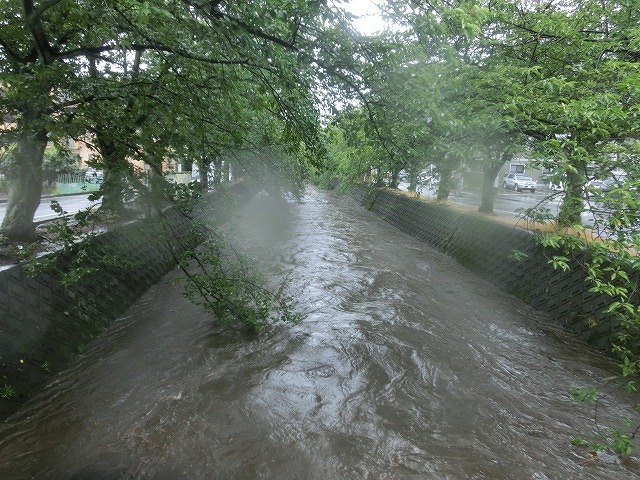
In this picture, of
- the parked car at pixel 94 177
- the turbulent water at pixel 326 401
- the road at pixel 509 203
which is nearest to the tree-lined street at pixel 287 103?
the parked car at pixel 94 177

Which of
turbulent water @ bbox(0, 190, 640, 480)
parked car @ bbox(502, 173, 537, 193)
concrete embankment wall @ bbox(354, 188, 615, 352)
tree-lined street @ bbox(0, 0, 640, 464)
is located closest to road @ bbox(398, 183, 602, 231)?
parked car @ bbox(502, 173, 537, 193)

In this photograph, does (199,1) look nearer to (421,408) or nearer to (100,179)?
(100,179)

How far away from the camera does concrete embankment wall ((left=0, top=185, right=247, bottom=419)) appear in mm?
5090

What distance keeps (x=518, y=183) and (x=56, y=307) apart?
3902cm

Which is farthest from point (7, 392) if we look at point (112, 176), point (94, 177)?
point (94, 177)

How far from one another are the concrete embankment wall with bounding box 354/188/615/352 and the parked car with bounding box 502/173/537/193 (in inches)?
872

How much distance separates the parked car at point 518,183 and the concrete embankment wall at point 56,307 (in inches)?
1442

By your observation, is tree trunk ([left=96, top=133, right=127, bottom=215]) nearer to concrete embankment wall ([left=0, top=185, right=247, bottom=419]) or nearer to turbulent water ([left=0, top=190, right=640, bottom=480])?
concrete embankment wall ([left=0, top=185, right=247, bottom=419])

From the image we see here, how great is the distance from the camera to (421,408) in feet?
18.2

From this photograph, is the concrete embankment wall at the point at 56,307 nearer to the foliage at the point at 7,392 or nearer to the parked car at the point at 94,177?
the foliage at the point at 7,392

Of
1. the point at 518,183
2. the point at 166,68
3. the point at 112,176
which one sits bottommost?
the point at 112,176

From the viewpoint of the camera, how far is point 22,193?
8.03 m

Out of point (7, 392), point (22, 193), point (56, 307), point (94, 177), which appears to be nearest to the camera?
point (7, 392)

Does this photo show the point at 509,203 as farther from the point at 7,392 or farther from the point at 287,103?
the point at 7,392
